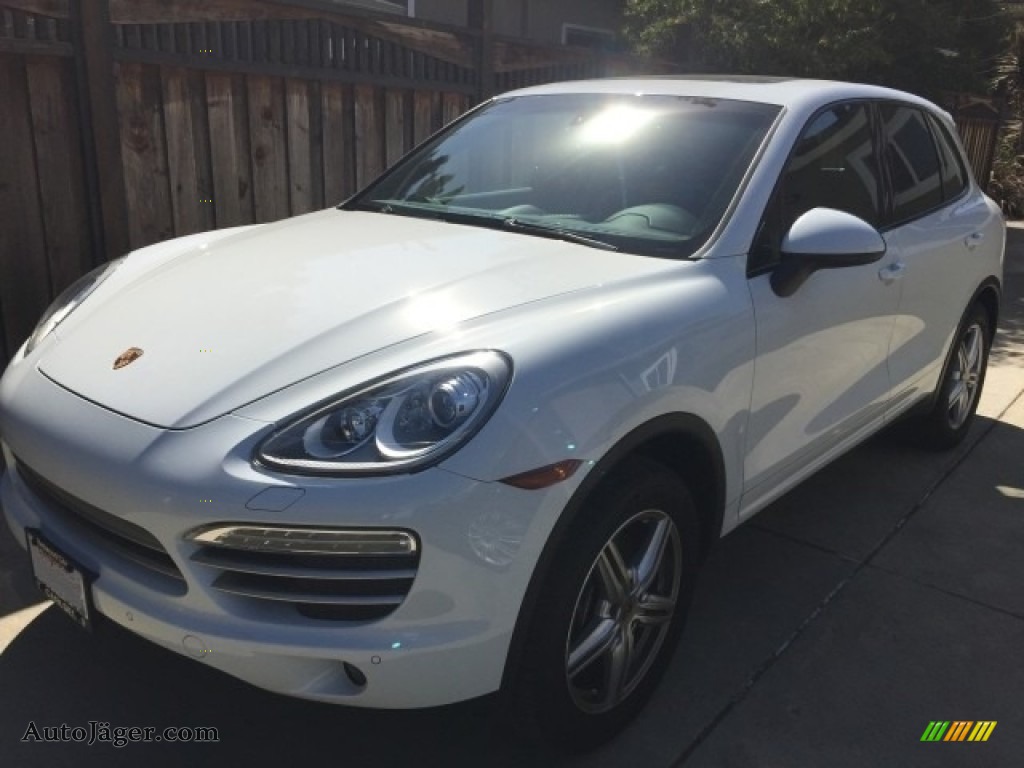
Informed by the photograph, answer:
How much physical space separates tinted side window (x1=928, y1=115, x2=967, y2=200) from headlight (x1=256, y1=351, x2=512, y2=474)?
10.1 ft

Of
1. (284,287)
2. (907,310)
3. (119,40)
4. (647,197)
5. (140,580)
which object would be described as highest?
(119,40)

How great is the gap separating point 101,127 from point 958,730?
442cm

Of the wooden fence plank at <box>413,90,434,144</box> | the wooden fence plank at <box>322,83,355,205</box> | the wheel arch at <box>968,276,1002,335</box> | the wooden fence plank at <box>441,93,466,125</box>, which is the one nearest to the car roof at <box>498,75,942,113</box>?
the wheel arch at <box>968,276,1002,335</box>

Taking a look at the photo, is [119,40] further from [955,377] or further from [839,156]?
[955,377]

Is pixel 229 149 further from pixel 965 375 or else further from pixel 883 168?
pixel 965 375

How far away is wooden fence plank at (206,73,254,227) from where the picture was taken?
509 cm

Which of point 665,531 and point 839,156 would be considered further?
point 839,156

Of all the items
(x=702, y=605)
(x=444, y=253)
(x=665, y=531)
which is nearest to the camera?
(x=665, y=531)

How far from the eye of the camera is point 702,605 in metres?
3.22

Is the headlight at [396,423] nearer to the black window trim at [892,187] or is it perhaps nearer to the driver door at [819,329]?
the driver door at [819,329]

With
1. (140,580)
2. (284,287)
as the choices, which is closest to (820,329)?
(284,287)

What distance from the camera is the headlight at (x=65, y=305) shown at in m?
2.75

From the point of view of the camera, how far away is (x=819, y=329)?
3002mm

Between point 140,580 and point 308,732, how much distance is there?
0.74 meters
